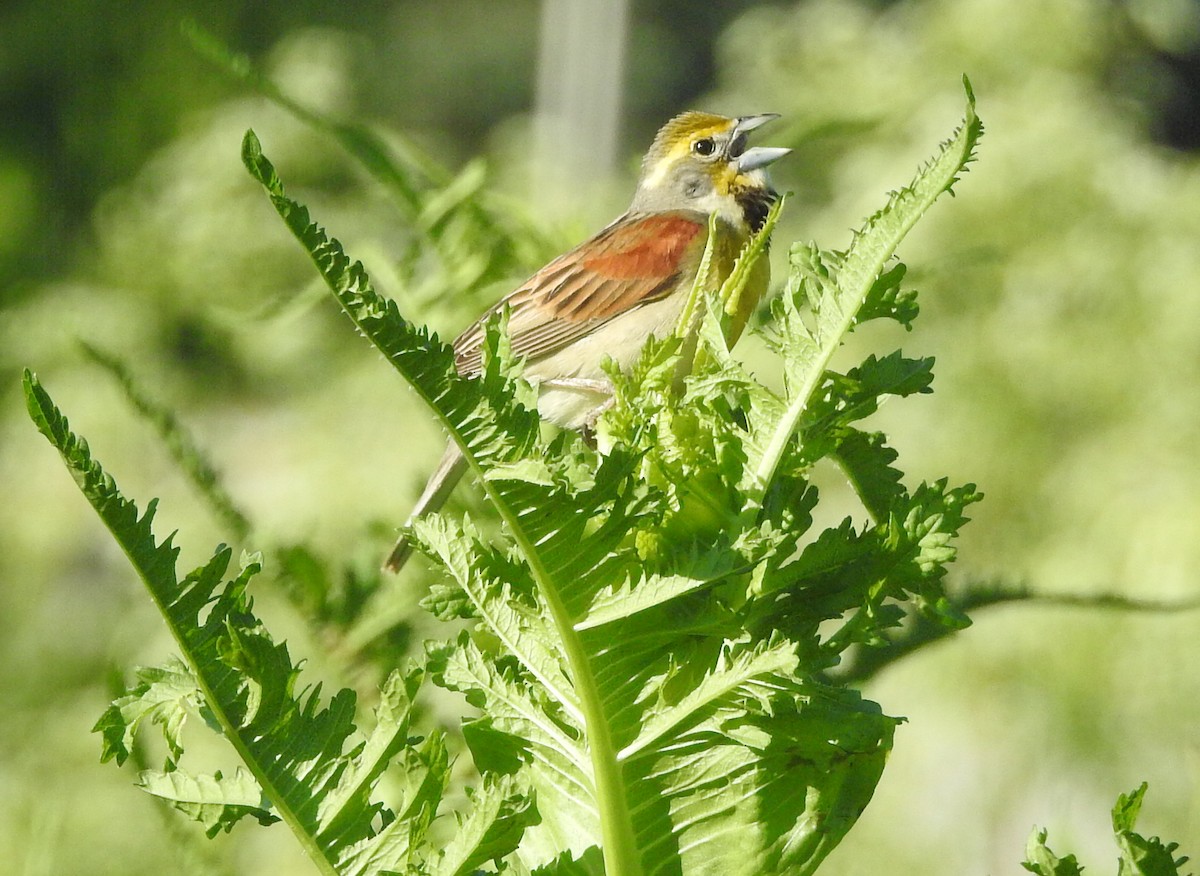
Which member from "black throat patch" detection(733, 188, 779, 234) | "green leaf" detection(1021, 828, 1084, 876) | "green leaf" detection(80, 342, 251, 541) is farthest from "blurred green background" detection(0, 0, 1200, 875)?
"green leaf" detection(1021, 828, 1084, 876)

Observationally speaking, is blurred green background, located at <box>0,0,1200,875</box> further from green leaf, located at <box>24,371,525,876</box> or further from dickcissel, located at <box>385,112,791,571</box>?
green leaf, located at <box>24,371,525,876</box>

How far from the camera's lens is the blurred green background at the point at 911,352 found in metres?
2.56

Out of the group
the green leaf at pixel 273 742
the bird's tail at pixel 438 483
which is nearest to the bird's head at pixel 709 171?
the bird's tail at pixel 438 483

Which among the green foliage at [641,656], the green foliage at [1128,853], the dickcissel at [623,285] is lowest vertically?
the green foliage at [1128,853]

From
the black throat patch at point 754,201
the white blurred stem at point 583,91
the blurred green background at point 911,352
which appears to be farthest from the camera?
the white blurred stem at point 583,91

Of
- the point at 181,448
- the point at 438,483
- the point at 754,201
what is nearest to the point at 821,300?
the point at 181,448

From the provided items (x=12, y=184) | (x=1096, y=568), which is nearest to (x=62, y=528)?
(x=12, y=184)

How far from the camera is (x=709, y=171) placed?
2.38 meters

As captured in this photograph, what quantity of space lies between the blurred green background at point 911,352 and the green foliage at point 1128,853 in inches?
44.5

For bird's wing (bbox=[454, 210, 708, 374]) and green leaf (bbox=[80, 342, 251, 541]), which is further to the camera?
bird's wing (bbox=[454, 210, 708, 374])

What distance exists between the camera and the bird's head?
2.30 metres

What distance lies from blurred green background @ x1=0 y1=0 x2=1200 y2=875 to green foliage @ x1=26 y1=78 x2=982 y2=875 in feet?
3.37

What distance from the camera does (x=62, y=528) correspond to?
416 cm

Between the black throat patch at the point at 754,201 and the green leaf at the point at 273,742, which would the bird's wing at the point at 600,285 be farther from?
the green leaf at the point at 273,742
